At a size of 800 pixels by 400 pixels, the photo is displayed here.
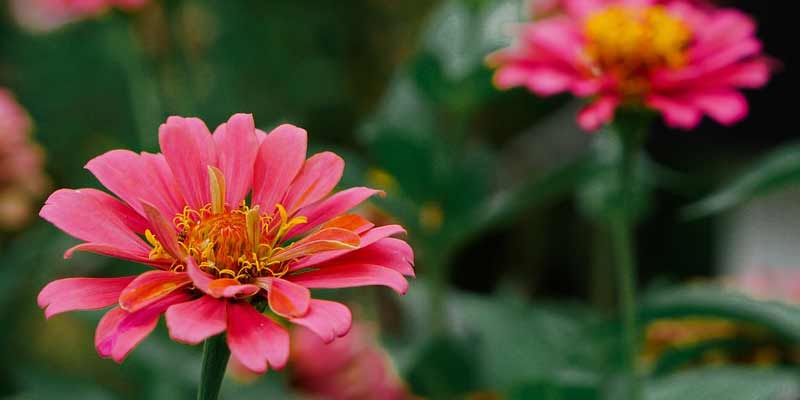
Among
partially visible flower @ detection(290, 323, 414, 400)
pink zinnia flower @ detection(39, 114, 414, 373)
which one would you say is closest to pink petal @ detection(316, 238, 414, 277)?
pink zinnia flower @ detection(39, 114, 414, 373)

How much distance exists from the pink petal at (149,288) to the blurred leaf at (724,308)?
0.28m

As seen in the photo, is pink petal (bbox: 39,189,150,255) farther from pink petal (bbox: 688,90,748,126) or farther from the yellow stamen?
pink petal (bbox: 688,90,748,126)

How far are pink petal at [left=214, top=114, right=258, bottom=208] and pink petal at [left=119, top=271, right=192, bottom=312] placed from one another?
4 cm

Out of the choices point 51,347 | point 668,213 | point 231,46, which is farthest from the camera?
point 231,46

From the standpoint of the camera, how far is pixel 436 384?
0.49 m

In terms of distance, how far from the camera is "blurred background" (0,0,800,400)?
0.49m

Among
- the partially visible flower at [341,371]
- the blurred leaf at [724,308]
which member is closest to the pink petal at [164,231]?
the blurred leaf at [724,308]

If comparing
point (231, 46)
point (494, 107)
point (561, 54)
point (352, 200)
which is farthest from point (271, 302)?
point (231, 46)

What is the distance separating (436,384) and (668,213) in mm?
594

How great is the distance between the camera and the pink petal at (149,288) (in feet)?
0.72

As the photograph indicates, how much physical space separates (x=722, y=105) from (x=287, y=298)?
23cm

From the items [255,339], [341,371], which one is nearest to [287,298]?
[255,339]

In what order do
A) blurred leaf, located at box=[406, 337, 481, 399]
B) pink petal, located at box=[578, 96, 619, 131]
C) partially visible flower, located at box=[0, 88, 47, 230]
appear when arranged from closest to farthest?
pink petal, located at box=[578, 96, 619, 131], blurred leaf, located at box=[406, 337, 481, 399], partially visible flower, located at box=[0, 88, 47, 230]

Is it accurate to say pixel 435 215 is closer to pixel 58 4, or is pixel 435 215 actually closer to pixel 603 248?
pixel 603 248
